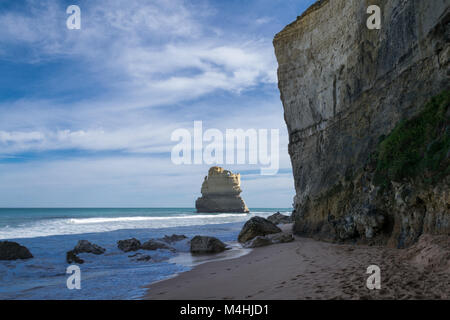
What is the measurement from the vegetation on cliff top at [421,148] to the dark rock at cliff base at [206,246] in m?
6.56

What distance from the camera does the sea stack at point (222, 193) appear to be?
233 feet

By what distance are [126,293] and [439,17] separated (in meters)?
10.2

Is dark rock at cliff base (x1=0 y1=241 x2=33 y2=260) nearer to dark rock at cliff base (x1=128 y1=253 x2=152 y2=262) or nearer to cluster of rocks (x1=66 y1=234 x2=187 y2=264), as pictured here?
cluster of rocks (x1=66 y1=234 x2=187 y2=264)

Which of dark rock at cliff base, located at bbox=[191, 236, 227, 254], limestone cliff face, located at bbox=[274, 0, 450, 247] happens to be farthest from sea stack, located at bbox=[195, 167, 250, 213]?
dark rock at cliff base, located at bbox=[191, 236, 227, 254]

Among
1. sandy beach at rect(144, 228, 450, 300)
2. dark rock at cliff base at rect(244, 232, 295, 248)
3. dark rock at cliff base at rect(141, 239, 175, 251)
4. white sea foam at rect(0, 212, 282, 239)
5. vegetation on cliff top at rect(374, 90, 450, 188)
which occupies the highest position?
vegetation on cliff top at rect(374, 90, 450, 188)

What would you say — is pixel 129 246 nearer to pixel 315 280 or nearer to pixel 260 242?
pixel 260 242

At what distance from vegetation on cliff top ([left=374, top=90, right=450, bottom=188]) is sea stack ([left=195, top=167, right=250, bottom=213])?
62758 millimetres

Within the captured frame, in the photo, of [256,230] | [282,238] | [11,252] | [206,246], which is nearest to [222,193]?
[256,230]

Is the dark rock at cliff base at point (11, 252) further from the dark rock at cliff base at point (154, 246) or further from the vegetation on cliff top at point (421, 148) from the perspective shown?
the vegetation on cliff top at point (421, 148)

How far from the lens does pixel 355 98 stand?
11789 mm

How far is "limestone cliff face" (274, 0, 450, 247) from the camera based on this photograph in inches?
305

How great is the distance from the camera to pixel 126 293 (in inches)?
241
